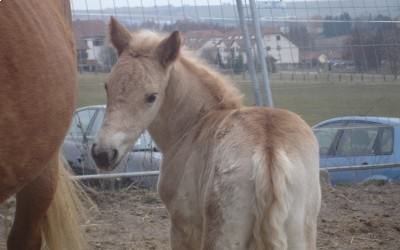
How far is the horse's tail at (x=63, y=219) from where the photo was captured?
373 centimetres

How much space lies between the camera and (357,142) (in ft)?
25.1

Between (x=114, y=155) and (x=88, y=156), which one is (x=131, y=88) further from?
(x=88, y=156)

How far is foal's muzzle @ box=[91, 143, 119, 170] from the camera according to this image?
354 cm

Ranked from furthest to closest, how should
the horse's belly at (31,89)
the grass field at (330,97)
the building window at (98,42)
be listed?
the grass field at (330,97) < the building window at (98,42) < the horse's belly at (31,89)

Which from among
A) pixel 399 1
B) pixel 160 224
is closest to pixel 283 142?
pixel 160 224

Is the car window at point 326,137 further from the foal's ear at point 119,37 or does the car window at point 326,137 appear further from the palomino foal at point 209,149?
the foal's ear at point 119,37

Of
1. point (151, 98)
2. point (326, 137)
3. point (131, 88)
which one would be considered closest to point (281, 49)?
point (326, 137)

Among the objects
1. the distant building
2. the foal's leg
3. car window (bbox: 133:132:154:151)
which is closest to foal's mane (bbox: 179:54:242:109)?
the foal's leg

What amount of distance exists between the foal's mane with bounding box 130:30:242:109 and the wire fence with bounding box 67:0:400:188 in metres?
1.78

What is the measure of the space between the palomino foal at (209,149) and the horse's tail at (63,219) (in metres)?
0.38

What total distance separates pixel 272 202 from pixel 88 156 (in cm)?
378

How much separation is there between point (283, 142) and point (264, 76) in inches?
134

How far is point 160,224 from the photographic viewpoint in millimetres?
5660

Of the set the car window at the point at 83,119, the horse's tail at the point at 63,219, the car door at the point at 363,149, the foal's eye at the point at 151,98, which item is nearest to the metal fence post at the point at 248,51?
the car door at the point at 363,149
